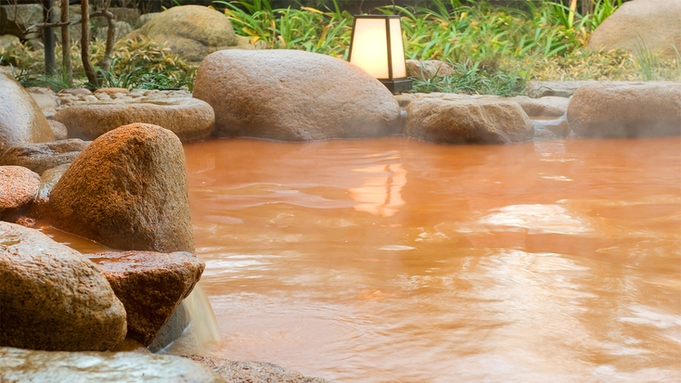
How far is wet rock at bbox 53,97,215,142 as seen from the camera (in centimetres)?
577

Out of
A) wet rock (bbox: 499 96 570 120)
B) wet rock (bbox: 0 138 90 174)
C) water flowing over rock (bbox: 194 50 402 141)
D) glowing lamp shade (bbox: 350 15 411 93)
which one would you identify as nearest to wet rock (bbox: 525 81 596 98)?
wet rock (bbox: 499 96 570 120)

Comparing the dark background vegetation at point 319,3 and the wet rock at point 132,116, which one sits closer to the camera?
the wet rock at point 132,116

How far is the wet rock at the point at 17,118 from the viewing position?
13.9 ft

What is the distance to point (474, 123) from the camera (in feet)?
20.4

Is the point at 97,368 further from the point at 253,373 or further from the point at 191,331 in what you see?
the point at 191,331

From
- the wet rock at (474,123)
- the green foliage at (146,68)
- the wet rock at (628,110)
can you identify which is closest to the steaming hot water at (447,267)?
the wet rock at (474,123)

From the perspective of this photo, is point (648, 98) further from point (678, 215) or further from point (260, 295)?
point (260, 295)

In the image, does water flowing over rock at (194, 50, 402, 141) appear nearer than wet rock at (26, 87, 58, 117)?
No

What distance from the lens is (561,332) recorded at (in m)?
2.40

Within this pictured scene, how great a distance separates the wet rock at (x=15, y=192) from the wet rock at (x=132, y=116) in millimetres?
3050

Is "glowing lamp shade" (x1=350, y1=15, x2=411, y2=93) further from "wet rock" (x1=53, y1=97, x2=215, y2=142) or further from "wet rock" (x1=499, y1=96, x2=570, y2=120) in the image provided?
"wet rock" (x1=53, y1=97, x2=215, y2=142)

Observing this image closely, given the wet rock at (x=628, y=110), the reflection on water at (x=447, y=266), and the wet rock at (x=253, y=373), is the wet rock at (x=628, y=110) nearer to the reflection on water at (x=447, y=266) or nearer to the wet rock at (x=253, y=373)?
the reflection on water at (x=447, y=266)

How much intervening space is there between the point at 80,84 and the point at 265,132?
2.83 meters

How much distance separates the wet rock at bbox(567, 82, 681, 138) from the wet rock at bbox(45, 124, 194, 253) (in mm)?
4856
